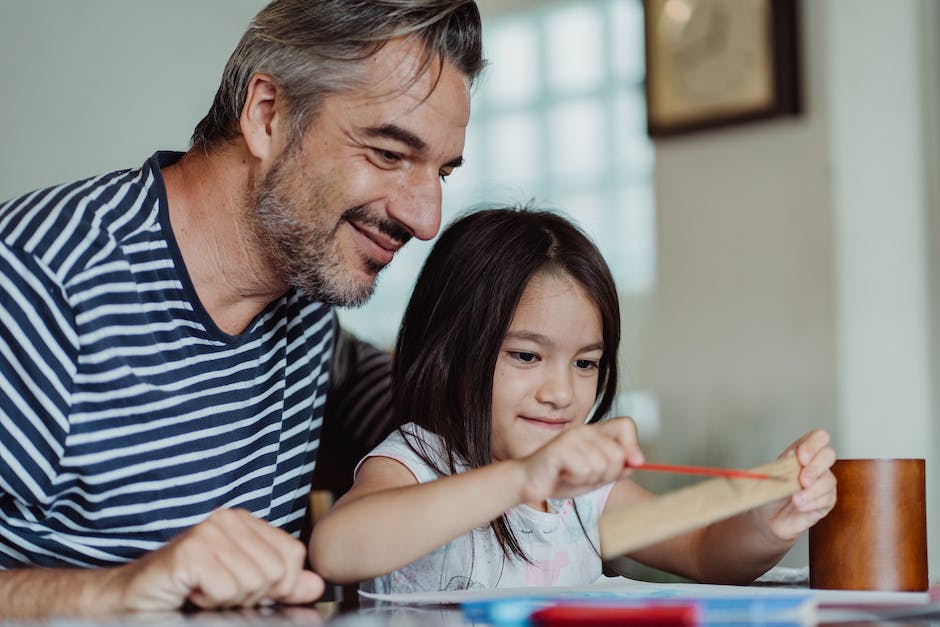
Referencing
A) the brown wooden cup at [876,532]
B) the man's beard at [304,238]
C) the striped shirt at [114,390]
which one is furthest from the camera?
the man's beard at [304,238]

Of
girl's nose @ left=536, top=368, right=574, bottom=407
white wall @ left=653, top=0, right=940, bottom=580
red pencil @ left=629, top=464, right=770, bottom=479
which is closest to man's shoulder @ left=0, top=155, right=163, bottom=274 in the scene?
girl's nose @ left=536, top=368, right=574, bottom=407

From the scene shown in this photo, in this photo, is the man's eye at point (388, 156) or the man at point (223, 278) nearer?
the man at point (223, 278)

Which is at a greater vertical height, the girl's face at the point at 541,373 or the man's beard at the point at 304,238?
the man's beard at the point at 304,238

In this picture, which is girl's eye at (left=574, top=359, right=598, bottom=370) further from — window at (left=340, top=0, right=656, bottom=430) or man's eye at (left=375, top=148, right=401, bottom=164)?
window at (left=340, top=0, right=656, bottom=430)

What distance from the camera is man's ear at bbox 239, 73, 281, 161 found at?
4.57 ft

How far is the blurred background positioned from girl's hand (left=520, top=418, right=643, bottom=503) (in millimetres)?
1919

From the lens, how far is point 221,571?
2.83ft

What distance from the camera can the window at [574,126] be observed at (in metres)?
5.06

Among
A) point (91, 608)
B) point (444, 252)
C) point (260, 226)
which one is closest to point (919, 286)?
point (444, 252)

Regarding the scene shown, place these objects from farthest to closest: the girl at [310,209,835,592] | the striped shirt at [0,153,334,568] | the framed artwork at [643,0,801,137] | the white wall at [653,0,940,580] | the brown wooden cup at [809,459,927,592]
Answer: the framed artwork at [643,0,801,137]
the white wall at [653,0,940,580]
the girl at [310,209,835,592]
the striped shirt at [0,153,334,568]
the brown wooden cup at [809,459,927,592]

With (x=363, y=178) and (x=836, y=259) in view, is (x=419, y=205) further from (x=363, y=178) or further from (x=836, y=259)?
(x=836, y=259)

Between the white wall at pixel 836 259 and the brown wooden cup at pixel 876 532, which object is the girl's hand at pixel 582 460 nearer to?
the brown wooden cup at pixel 876 532

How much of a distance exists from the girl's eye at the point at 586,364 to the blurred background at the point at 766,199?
1401 millimetres

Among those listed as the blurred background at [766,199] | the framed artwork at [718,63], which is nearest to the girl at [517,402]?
the blurred background at [766,199]
